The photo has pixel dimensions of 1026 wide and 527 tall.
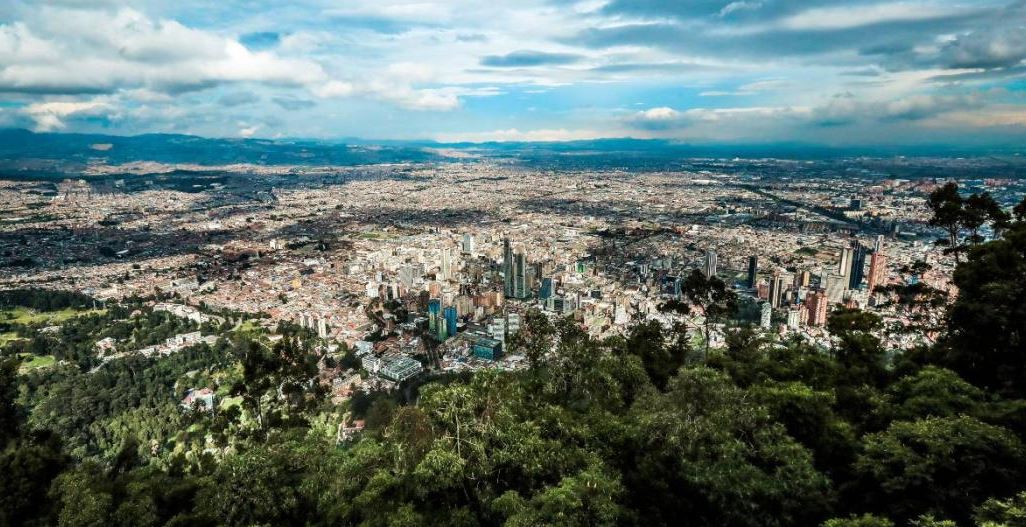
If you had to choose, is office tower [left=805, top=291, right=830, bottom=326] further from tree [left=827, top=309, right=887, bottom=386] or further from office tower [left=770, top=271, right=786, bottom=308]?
tree [left=827, top=309, right=887, bottom=386]

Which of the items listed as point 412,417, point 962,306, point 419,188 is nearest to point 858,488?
point 962,306

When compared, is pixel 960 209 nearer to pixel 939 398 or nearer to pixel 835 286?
pixel 939 398

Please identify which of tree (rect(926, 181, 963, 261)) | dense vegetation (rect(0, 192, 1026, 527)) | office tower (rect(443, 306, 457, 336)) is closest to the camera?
dense vegetation (rect(0, 192, 1026, 527))

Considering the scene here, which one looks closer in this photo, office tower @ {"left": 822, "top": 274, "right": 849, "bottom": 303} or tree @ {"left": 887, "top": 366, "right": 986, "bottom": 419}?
tree @ {"left": 887, "top": 366, "right": 986, "bottom": 419}

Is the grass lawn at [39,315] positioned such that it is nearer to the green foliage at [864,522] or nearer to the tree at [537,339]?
the tree at [537,339]

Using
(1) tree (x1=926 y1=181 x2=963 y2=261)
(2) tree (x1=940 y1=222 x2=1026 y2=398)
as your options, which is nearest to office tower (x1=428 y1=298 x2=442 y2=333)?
(1) tree (x1=926 y1=181 x2=963 y2=261)
